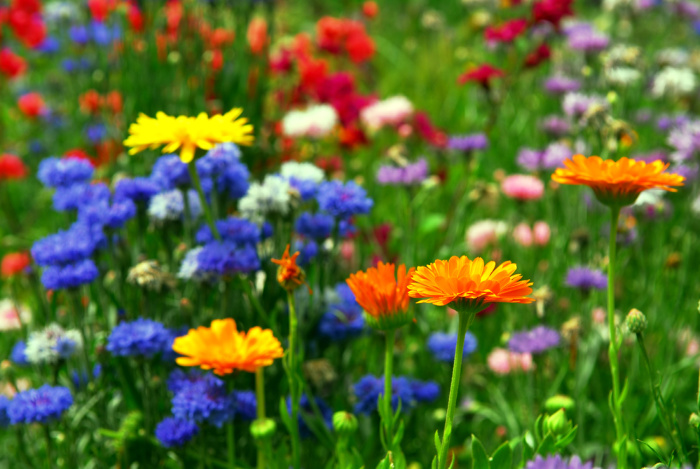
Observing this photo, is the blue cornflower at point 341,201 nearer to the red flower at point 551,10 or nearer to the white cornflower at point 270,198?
the white cornflower at point 270,198

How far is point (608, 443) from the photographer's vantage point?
6.01 feet

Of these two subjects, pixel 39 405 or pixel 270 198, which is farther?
pixel 270 198

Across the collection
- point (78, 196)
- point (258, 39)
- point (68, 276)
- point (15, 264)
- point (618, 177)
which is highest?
point (258, 39)

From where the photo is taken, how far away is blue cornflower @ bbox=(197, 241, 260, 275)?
4.81 feet

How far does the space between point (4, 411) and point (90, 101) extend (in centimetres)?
176

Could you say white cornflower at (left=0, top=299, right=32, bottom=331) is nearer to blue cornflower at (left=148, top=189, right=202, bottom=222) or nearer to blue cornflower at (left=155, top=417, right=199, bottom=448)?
blue cornflower at (left=148, top=189, right=202, bottom=222)

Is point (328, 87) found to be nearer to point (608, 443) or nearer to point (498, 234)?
point (498, 234)

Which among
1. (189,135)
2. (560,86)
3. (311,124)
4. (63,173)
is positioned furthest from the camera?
(560,86)

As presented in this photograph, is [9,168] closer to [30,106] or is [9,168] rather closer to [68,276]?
[30,106]

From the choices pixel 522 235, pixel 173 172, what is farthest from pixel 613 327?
pixel 522 235

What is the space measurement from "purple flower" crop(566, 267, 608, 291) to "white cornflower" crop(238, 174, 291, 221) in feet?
2.64

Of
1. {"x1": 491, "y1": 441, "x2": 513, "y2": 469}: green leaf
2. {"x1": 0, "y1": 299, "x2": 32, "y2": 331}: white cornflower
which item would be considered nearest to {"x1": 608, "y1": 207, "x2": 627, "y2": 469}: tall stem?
{"x1": 491, "y1": 441, "x2": 513, "y2": 469}: green leaf

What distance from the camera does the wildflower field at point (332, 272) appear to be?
1.21 meters

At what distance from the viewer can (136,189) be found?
1.68m
